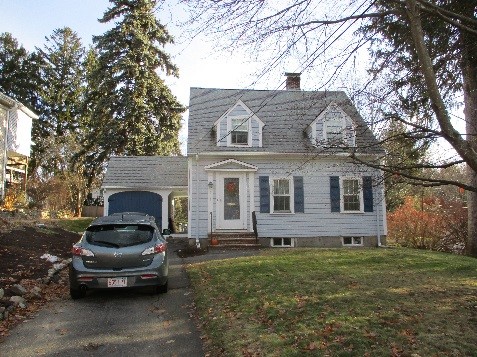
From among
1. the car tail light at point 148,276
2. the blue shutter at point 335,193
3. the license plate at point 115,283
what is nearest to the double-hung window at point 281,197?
the blue shutter at point 335,193

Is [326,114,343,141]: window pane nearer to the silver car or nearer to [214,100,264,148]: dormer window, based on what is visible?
[214,100,264,148]: dormer window

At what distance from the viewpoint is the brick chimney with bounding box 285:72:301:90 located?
570cm

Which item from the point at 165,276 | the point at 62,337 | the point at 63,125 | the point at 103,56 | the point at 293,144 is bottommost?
the point at 62,337

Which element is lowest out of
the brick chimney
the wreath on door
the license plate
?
the license plate

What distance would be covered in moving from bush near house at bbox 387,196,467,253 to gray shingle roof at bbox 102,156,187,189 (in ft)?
34.3

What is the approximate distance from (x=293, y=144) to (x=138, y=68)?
61.4 ft

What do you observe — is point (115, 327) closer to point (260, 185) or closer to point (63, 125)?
point (260, 185)

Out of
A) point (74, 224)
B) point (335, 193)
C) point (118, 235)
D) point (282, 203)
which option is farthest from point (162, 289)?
point (74, 224)

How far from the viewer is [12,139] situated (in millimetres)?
24734

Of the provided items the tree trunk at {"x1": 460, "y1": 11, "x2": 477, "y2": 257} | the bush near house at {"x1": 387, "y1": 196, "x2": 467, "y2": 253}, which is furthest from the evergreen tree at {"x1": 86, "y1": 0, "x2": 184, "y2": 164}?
the tree trunk at {"x1": 460, "y1": 11, "x2": 477, "y2": 257}

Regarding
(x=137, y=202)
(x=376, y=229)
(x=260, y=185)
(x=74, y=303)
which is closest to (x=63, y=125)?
(x=137, y=202)

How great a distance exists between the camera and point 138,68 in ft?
105

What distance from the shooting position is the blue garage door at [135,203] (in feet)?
69.7

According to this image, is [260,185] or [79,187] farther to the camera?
[79,187]
